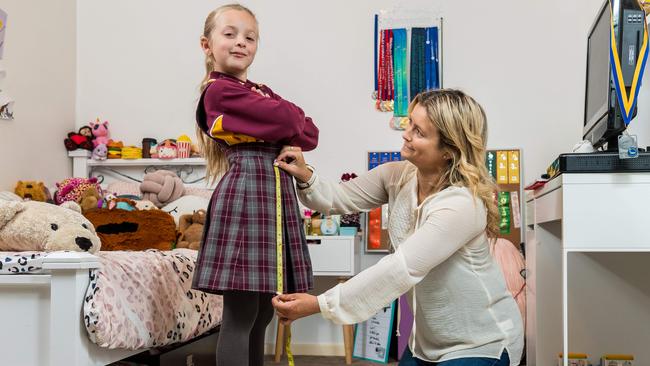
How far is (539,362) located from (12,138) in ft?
8.72

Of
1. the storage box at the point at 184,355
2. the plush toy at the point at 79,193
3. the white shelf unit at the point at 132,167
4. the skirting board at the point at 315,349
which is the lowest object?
the skirting board at the point at 315,349

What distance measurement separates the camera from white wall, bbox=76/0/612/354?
3574 millimetres

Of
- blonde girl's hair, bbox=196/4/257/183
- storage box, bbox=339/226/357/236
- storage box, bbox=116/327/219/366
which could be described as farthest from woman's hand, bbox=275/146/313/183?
storage box, bbox=339/226/357/236

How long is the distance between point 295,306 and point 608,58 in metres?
1.37

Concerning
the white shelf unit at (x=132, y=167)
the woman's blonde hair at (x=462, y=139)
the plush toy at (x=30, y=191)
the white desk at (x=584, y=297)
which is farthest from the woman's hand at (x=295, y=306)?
the white shelf unit at (x=132, y=167)

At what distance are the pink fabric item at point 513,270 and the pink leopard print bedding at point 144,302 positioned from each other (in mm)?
1436

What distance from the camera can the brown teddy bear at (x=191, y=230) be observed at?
9.45 feet

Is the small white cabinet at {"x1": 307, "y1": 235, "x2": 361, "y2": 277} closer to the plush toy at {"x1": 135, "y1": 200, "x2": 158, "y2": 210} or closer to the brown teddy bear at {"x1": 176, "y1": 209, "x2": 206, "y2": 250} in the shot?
the brown teddy bear at {"x1": 176, "y1": 209, "x2": 206, "y2": 250}

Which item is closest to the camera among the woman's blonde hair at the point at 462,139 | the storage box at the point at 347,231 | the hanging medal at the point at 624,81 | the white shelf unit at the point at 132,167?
the woman's blonde hair at the point at 462,139

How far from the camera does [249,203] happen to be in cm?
162

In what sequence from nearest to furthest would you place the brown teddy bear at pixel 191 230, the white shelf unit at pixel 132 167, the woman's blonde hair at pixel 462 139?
the woman's blonde hair at pixel 462 139 < the brown teddy bear at pixel 191 230 < the white shelf unit at pixel 132 167

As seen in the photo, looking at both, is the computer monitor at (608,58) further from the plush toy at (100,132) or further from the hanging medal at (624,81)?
the plush toy at (100,132)

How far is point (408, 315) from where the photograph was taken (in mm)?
3406

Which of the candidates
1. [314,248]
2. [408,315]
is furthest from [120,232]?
[408,315]
